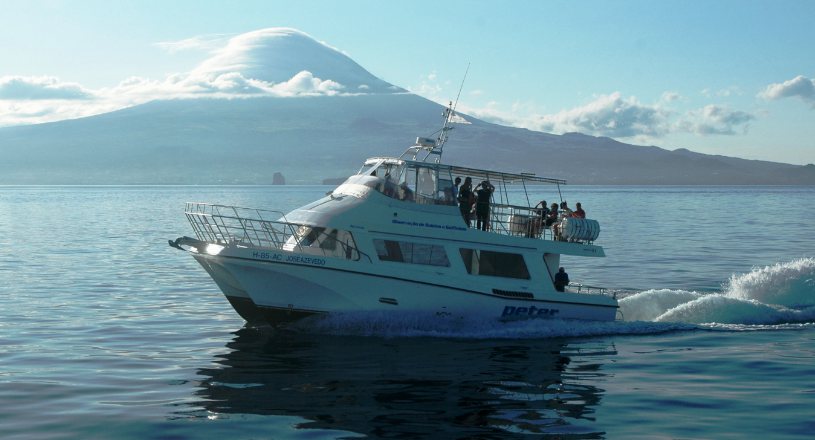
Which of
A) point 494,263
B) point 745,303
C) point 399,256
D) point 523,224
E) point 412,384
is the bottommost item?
point 412,384

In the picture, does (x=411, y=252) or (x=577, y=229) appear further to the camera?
(x=577, y=229)

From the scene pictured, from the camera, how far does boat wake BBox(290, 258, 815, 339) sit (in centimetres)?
2023

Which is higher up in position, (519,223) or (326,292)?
(519,223)

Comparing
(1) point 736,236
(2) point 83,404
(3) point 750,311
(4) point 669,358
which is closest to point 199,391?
(2) point 83,404

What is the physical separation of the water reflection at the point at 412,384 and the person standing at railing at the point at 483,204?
3.59m

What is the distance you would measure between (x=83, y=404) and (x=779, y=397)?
12319 mm

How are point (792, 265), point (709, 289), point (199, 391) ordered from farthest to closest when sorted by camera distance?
point (709, 289) → point (792, 265) → point (199, 391)

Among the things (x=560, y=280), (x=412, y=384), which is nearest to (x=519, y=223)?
(x=560, y=280)

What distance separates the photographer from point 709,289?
30.0 meters

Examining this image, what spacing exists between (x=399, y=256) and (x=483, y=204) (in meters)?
2.93

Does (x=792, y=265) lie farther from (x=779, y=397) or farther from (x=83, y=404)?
(x=83, y=404)

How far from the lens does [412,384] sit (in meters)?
15.9

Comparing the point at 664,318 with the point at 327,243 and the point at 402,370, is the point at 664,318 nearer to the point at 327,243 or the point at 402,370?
the point at 402,370

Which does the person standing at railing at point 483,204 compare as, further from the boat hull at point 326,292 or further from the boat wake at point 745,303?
the boat wake at point 745,303
